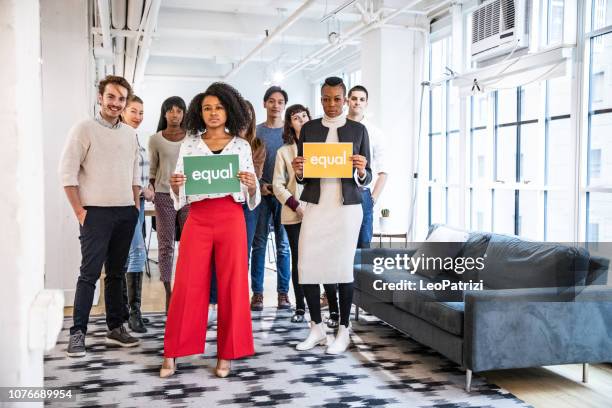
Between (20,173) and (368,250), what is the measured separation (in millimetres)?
3381

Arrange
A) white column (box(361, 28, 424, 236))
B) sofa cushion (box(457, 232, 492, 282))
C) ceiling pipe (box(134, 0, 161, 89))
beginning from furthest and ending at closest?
white column (box(361, 28, 424, 236)) → ceiling pipe (box(134, 0, 161, 89)) → sofa cushion (box(457, 232, 492, 282))

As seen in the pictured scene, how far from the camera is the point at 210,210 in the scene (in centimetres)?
348

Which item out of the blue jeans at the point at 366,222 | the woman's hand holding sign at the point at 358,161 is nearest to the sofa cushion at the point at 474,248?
the blue jeans at the point at 366,222

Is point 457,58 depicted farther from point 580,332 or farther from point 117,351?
point 117,351

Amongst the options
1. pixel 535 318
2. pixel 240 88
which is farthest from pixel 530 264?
pixel 240 88

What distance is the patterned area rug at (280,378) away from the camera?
3168mm

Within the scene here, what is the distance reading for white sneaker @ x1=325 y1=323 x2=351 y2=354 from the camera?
13.1ft

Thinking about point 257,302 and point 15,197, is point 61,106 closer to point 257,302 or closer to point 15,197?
point 257,302

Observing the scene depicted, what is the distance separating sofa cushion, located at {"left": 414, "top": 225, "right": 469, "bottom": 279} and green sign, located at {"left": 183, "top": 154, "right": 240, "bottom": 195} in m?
1.82

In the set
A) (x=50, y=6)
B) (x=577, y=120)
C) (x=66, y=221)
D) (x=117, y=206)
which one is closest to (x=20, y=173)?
(x=117, y=206)

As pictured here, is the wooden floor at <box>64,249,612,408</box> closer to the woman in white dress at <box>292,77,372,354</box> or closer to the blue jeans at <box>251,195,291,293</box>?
the woman in white dress at <box>292,77,372,354</box>

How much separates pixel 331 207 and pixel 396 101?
15.4 ft

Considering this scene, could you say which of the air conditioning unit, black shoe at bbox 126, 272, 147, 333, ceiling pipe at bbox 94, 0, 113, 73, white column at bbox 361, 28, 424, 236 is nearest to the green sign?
black shoe at bbox 126, 272, 147, 333

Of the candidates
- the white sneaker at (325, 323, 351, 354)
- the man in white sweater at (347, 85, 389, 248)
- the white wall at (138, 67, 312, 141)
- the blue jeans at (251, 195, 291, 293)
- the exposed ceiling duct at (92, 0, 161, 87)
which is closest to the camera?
the white sneaker at (325, 323, 351, 354)
